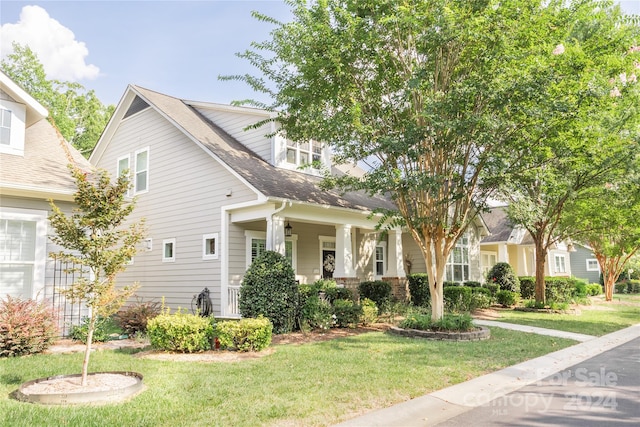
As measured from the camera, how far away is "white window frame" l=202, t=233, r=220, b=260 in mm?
13048

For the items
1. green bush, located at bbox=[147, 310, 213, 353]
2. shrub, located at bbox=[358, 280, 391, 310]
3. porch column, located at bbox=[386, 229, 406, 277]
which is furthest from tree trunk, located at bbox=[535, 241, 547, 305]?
green bush, located at bbox=[147, 310, 213, 353]

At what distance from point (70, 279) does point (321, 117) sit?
21.7 feet

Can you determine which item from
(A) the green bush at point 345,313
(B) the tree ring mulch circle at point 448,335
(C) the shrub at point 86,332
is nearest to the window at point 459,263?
(A) the green bush at point 345,313

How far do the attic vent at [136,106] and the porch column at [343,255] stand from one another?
813 centimetres

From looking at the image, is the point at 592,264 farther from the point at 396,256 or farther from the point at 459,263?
the point at 396,256

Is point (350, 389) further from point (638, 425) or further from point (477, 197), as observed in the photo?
point (477, 197)

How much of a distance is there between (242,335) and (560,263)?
3352cm

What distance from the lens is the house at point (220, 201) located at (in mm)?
12766

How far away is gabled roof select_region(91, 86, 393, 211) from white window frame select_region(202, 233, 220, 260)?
2.10 metres

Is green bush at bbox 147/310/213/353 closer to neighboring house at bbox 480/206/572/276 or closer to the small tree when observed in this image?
the small tree

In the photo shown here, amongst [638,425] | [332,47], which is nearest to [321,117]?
[332,47]

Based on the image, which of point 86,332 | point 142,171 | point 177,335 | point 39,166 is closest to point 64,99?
point 142,171

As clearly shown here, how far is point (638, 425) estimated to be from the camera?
4891 mm

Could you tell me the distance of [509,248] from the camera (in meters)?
31.3
